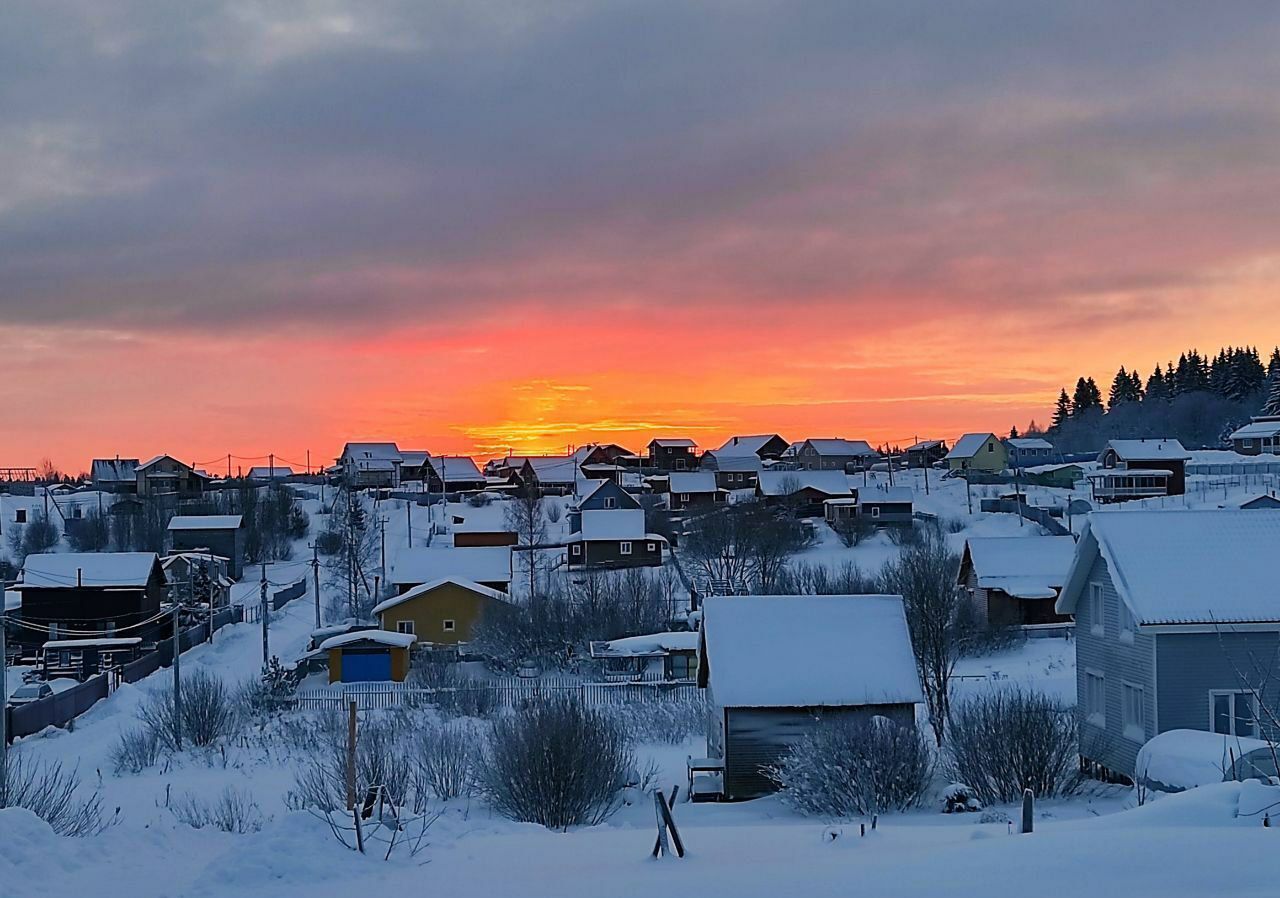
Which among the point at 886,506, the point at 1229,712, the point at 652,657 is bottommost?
the point at 652,657

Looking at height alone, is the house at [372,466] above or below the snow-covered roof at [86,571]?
above

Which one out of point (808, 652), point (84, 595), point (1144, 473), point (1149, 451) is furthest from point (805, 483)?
point (808, 652)

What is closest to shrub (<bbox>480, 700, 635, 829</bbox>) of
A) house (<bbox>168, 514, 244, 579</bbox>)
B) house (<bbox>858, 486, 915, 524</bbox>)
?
house (<bbox>858, 486, 915, 524</bbox>)

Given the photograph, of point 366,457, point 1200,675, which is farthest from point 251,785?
point 366,457

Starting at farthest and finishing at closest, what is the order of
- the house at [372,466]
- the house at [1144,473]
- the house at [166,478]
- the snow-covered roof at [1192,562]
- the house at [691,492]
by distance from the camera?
the house at [372,466], the house at [166,478], the house at [691,492], the house at [1144,473], the snow-covered roof at [1192,562]

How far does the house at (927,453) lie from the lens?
12838 centimetres

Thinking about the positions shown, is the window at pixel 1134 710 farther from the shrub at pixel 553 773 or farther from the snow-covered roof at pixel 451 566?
the snow-covered roof at pixel 451 566

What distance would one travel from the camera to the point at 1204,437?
132 metres

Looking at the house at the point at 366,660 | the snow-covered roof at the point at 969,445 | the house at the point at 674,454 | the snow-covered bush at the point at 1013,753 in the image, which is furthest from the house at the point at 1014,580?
the house at the point at 674,454

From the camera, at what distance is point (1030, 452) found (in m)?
124

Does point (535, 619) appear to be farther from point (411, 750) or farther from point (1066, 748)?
point (1066, 748)

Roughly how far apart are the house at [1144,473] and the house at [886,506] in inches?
698

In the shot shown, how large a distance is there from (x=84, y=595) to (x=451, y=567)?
1758cm

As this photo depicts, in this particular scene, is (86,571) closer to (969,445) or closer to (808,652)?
(808,652)
